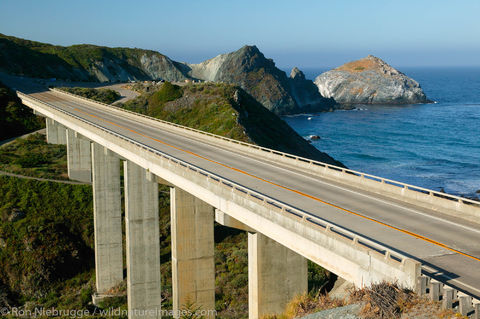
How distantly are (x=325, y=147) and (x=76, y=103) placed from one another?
212ft

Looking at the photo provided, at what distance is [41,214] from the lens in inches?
2288

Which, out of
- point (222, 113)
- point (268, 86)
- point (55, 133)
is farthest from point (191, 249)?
point (268, 86)

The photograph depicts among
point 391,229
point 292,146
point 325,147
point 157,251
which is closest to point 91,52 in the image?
point 325,147

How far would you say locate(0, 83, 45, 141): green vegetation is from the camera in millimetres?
86375

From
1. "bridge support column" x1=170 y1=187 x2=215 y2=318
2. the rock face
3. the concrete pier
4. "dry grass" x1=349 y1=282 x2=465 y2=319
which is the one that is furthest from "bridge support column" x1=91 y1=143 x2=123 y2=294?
the rock face

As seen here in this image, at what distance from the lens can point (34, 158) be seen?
7012 cm

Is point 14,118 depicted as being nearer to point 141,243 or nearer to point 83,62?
point 141,243

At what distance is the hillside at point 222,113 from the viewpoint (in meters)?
73.9

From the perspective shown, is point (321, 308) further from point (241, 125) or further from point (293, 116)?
point (293, 116)

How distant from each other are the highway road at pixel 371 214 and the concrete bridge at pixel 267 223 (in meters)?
0.06

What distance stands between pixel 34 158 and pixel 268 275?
2183 inches

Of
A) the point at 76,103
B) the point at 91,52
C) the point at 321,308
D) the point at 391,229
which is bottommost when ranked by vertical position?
the point at 321,308

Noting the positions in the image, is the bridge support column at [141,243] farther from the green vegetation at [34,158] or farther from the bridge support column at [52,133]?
the bridge support column at [52,133]

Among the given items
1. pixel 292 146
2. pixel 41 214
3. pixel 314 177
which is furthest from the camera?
pixel 292 146
